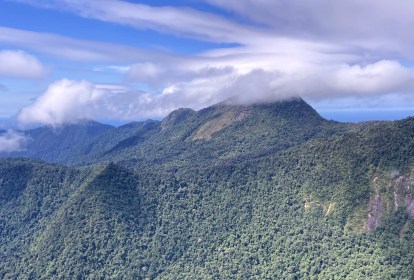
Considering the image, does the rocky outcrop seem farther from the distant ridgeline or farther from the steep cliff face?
the distant ridgeline

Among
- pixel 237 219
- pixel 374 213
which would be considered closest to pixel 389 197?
pixel 374 213

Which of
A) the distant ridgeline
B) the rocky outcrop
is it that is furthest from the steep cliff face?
the distant ridgeline

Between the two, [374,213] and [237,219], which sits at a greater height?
[374,213]

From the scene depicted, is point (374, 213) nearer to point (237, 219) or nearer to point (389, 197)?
point (389, 197)

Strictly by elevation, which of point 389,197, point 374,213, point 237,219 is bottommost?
point 237,219

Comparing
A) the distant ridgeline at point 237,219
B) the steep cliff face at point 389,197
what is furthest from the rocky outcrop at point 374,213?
the distant ridgeline at point 237,219

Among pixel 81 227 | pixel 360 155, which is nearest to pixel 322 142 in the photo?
pixel 360 155

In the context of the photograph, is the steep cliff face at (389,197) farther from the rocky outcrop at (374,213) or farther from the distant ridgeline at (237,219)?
the distant ridgeline at (237,219)

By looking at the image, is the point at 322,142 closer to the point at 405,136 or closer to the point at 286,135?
the point at 405,136
